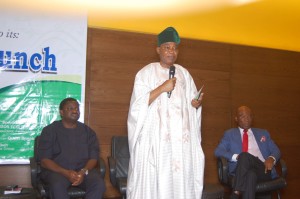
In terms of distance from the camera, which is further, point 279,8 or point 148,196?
point 279,8

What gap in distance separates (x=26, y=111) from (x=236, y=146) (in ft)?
7.79

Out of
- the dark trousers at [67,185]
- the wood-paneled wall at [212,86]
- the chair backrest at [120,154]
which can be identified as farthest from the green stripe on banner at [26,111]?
the dark trousers at [67,185]

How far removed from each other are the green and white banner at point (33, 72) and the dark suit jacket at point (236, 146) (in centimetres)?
167

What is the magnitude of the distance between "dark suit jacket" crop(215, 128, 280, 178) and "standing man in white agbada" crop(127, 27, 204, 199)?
948 millimetres

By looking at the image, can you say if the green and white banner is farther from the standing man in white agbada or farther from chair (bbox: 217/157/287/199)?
chair (bbox: 217/157/287/199)

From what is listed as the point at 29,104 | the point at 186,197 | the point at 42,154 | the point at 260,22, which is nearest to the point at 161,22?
the point at 260,22

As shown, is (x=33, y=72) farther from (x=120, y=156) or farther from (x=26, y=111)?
(x=120, y=156)

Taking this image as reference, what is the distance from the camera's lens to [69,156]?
11.1ft

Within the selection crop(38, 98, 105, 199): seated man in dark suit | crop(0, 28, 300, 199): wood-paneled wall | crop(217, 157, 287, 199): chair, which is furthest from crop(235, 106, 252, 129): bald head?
crop(38, 98, 105, 199): seated man in dark suit

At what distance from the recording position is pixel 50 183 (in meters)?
3.07

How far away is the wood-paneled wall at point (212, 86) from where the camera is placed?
435cm

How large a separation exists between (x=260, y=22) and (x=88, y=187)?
11.9 feet

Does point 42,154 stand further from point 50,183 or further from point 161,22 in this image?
point 161,22

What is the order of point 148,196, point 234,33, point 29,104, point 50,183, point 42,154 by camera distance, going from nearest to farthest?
point 148,196 → point 50,183 → point 42,154 → point 29,104 → point 234,33
